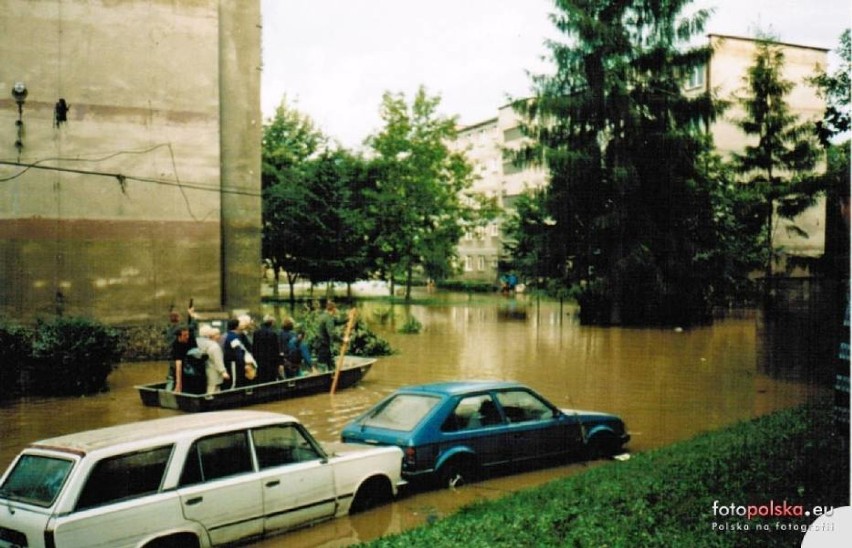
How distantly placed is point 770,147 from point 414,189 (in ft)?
55.1

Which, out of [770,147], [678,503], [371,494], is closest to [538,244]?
[770,147]

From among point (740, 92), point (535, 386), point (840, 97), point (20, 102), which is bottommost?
point (535, 386)

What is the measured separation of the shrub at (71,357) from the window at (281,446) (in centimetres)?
995

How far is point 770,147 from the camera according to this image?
32562 millimetres

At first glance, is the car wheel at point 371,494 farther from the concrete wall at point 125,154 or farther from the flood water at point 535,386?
the concrete wall at point 125,154

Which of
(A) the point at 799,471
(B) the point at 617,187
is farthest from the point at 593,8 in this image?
(A) the point at 799,471

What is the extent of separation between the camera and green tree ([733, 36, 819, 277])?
30766 mm

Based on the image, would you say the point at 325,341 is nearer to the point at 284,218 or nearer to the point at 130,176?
the point at 130,176

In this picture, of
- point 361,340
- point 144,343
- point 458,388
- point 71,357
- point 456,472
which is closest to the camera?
point 456,472

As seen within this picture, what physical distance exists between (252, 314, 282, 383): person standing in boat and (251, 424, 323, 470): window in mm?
7249

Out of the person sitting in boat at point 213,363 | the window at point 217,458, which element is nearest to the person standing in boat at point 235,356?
the person sitting in boat at point 213,363

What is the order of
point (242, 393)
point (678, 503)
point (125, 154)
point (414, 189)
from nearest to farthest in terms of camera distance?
point (678, 503) → point (242, 393) → point (125, 154) → point (414, 189)

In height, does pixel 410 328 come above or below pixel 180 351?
below

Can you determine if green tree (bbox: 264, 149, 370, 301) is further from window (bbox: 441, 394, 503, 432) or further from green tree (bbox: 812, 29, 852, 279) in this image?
window (bbox: 441, 394, 503, 432)
